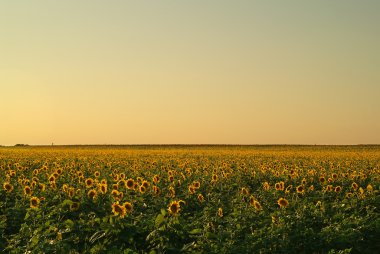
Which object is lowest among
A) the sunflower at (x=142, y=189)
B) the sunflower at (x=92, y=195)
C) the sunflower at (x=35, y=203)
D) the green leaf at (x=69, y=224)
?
the green leaf at (x=69, y=224)

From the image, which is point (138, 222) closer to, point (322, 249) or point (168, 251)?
point (168, 251)

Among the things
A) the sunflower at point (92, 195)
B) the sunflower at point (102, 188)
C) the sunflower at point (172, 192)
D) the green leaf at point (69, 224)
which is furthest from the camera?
the sunflower at point (172, 192)

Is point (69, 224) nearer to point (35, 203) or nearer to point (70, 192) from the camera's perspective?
point (35, 203)

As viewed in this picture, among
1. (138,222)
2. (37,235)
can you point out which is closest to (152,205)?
(138,222)

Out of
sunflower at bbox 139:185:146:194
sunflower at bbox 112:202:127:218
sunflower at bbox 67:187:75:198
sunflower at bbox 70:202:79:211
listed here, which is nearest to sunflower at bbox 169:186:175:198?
sunflower at bbox 139:185:146:194

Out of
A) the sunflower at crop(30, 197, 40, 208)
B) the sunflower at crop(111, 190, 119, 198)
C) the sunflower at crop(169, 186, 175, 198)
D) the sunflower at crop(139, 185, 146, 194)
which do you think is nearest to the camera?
the sunflower at crop(30, 197, 40, 208)

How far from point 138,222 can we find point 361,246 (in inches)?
167

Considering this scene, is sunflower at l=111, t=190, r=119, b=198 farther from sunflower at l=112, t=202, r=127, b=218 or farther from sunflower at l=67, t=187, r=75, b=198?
Answer: sunflower at l=112, t=202, r=127, b=218

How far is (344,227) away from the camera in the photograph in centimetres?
993

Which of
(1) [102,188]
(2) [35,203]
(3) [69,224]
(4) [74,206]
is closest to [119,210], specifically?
(3) [69,224]

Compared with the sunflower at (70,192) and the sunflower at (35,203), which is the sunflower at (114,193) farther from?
the sunflower at (35,203)

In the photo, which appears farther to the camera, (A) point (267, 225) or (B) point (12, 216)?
(B) point (12, 216)

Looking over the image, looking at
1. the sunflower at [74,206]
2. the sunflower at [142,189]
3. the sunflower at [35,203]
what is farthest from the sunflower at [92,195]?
the sunflower at [35,203]

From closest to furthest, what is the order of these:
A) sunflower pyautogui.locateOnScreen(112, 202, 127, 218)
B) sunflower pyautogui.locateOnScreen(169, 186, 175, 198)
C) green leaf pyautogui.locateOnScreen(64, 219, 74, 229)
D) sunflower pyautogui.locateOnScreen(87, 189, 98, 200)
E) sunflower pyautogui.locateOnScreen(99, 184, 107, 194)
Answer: green leaf pyautogui.locateOnScreen(64, 219, 74, 229) → sunflower pyautogui.locateOnScreen(112, 202, 127, 218) → sunflower pyautogui.locateOnScreen(87, 189, 98, 200) → sunflower pyautogui.locateOnScreen(99, 184, 107, 194) → sunflower pyautogui.locateOnScreen(169, 186, 175, 198)
